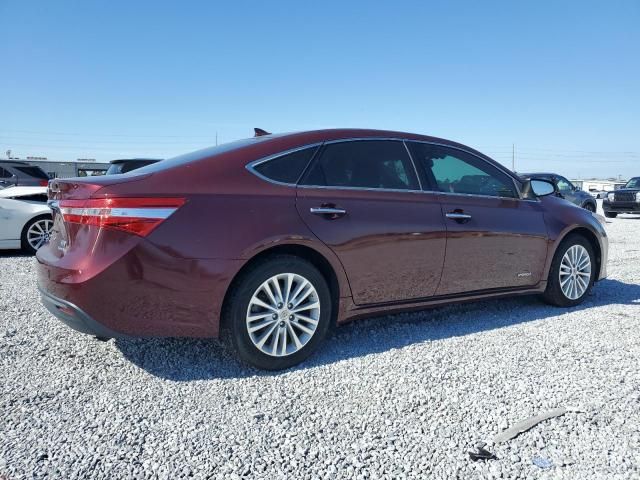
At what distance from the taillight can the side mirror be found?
326 cm

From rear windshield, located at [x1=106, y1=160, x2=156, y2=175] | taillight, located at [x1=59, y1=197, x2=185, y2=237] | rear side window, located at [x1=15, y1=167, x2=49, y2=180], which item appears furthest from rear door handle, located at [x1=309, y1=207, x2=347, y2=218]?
rear side window, located at [x1=15, y1=167, x2=49, y2=180]

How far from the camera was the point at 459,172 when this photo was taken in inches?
161

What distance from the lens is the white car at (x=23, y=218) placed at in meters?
7.44

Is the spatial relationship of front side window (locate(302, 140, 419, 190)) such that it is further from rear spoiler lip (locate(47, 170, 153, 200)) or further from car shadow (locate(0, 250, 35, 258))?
car shadow (locate(0, 250, 35, 258))

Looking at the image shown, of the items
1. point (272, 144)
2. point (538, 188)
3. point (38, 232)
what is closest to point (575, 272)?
point (538, 188)

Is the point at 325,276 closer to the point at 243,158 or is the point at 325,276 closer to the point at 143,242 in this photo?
the point at 243,158

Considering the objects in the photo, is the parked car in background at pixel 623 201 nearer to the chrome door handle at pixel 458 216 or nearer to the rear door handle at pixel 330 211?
the chrome door handle at pixel 458 216

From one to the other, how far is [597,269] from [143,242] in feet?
14.6

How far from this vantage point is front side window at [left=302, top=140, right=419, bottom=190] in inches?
131

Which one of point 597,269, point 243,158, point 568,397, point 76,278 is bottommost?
point 568,397

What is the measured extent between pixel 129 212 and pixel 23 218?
19.8 ft

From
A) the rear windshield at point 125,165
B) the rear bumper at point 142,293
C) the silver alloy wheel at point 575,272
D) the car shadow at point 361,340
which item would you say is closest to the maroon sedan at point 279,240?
the rear bumper at point 142,293

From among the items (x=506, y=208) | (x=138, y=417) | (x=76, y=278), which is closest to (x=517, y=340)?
(x=506, y=208)

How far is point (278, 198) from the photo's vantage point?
3043 millimetres
